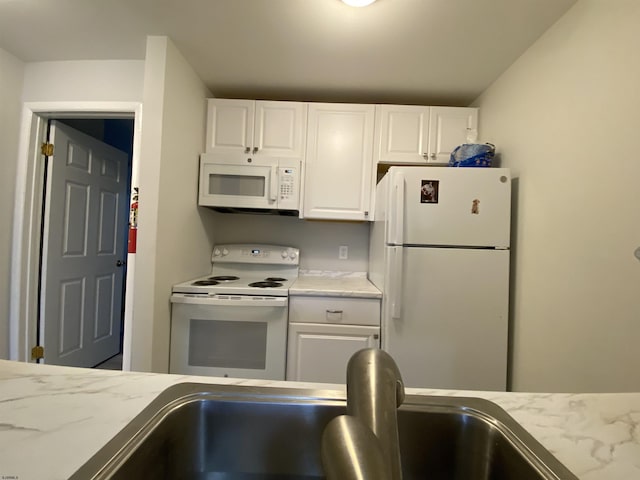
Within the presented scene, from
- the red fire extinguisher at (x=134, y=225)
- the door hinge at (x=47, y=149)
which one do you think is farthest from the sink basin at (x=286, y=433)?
the door hinge at (x=47, y=149)

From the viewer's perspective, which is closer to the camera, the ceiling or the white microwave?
the ceiling

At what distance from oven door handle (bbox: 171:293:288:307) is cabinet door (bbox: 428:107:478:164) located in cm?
152

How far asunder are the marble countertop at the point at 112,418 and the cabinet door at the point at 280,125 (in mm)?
1800

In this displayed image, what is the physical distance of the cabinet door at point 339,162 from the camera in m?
2.13

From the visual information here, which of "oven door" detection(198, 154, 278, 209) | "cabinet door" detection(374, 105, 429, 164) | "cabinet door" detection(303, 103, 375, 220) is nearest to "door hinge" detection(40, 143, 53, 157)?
"oven door" detection(198, 154, 278, 209)

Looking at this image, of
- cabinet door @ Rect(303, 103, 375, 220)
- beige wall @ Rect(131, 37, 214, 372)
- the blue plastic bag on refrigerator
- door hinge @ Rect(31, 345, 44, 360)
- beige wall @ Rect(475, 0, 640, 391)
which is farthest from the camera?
cabinet door @ Rect(303, 103, 375, 220)

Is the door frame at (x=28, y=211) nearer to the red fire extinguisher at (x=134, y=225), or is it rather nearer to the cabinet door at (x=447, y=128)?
the red fire extinguisher at (x=134, y=225)

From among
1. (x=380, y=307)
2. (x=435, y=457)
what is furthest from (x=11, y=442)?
(x=380, y=307)

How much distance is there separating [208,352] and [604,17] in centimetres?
256

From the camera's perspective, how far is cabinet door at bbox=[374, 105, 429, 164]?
6.97ft

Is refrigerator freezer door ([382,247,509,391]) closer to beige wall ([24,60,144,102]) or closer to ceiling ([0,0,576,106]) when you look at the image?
ceiling ([0,0,576,106])

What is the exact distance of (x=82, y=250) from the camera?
2439mm

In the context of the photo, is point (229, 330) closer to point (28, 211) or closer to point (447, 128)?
point (28, 211)

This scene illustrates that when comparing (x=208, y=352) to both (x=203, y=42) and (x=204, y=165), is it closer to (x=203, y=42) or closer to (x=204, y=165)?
(x=204, y=165)
